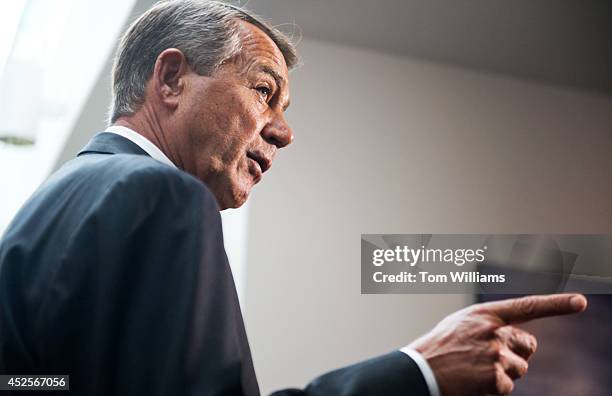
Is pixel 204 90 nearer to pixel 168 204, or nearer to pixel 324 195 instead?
pixel 168 204

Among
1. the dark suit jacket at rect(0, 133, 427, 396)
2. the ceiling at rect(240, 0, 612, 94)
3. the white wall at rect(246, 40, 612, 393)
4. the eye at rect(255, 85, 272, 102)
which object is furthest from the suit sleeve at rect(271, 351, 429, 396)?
the ceiling at rect(240, 0, 612, 94)

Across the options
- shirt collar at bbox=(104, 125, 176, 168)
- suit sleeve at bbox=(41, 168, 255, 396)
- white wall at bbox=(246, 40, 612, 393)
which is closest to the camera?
suit sleeve at bbox=(41, 168, 255, 396)

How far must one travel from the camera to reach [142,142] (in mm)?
845

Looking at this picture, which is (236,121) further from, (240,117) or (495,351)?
(495,351)

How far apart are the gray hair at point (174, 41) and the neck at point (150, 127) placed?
0.04 ft

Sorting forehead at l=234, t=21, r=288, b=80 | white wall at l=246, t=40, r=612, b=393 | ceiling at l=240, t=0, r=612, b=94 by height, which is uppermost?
ceiling at l=240, t=0, r=612, b=94

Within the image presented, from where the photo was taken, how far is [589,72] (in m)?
2.59

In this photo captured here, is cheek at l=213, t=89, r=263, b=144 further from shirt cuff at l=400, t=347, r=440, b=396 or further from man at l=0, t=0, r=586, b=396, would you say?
shirt cuff at l=400, t=347, r=440, b=396

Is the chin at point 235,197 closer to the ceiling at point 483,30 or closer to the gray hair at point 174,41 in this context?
the gray hair at point 174,41

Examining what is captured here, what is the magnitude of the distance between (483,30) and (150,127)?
1.67m

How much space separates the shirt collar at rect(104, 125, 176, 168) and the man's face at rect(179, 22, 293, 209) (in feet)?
0.12

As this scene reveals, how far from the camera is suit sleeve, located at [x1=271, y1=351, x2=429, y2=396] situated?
1.99 ft

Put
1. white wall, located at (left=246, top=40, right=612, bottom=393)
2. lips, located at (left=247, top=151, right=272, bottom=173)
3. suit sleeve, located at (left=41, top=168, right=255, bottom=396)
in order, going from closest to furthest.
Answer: suit sleeve, located at (left=41, top=168, right=255, bottom=396) → lips, located at (left=247, top=151, right=272, bottom=173) → white wall, located at (left=246, top=40, right=612, bottom=393)

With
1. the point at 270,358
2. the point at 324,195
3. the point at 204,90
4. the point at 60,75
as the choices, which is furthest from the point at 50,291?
the point at 60,75
